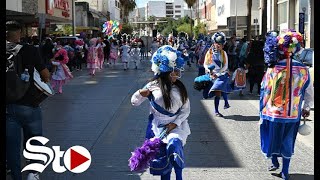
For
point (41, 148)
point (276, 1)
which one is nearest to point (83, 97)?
point (41, 148)

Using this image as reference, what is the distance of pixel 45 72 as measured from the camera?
5.61 m

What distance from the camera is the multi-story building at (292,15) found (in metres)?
30.5

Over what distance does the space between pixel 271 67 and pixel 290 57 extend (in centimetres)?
25

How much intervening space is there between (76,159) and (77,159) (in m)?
0.02

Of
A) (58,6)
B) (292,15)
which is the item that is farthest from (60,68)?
(292,15)

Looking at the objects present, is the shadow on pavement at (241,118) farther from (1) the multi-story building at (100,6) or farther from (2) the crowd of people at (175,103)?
(1) the multi-story building at (100,6)

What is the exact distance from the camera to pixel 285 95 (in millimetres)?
6055

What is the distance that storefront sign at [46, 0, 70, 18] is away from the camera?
30.5m

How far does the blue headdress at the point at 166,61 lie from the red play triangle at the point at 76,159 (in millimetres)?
2205

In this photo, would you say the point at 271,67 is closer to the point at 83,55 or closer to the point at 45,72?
the point at 45,72

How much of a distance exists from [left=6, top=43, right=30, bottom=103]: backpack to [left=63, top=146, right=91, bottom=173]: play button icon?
5.27 feet

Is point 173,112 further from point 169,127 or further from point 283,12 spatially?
point 283,12

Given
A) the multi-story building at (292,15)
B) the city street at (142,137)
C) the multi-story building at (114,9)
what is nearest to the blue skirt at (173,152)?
the city street at (142,137)

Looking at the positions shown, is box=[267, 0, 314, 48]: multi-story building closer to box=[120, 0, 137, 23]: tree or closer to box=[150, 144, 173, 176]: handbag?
box=[150, 144, 173, 176]: handbag
